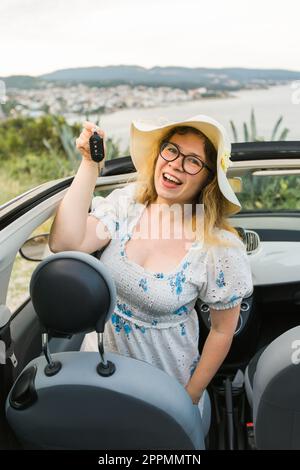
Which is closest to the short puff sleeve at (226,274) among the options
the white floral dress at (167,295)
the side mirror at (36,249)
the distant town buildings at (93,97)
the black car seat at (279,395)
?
the white floral dress at (167,295)

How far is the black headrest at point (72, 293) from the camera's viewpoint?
106 centimetres

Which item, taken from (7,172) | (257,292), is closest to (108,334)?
(257,292)

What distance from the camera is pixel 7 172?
22.6 feet

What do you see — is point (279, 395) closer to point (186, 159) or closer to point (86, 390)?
point (86, 390)

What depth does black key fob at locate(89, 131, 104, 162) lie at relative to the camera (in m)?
1.41

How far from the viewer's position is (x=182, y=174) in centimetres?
150

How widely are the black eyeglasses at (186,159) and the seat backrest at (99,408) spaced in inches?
23.2

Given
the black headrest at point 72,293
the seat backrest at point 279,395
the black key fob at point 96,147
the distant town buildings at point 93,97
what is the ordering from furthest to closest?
1. the distant town buildings at point 93,97
2. the black key fob at point 96,147
3. the seat backrest at point 279,395
4. the black headrest at point 72,293

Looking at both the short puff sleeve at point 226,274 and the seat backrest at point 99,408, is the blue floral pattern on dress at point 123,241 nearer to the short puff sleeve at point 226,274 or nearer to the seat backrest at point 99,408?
the short puff sleeve at point 226,274

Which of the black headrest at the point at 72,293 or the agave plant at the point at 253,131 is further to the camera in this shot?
the agave plant at the point at 253,131

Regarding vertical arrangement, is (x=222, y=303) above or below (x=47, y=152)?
above

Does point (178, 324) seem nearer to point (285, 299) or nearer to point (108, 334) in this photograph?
point (108, 334)
